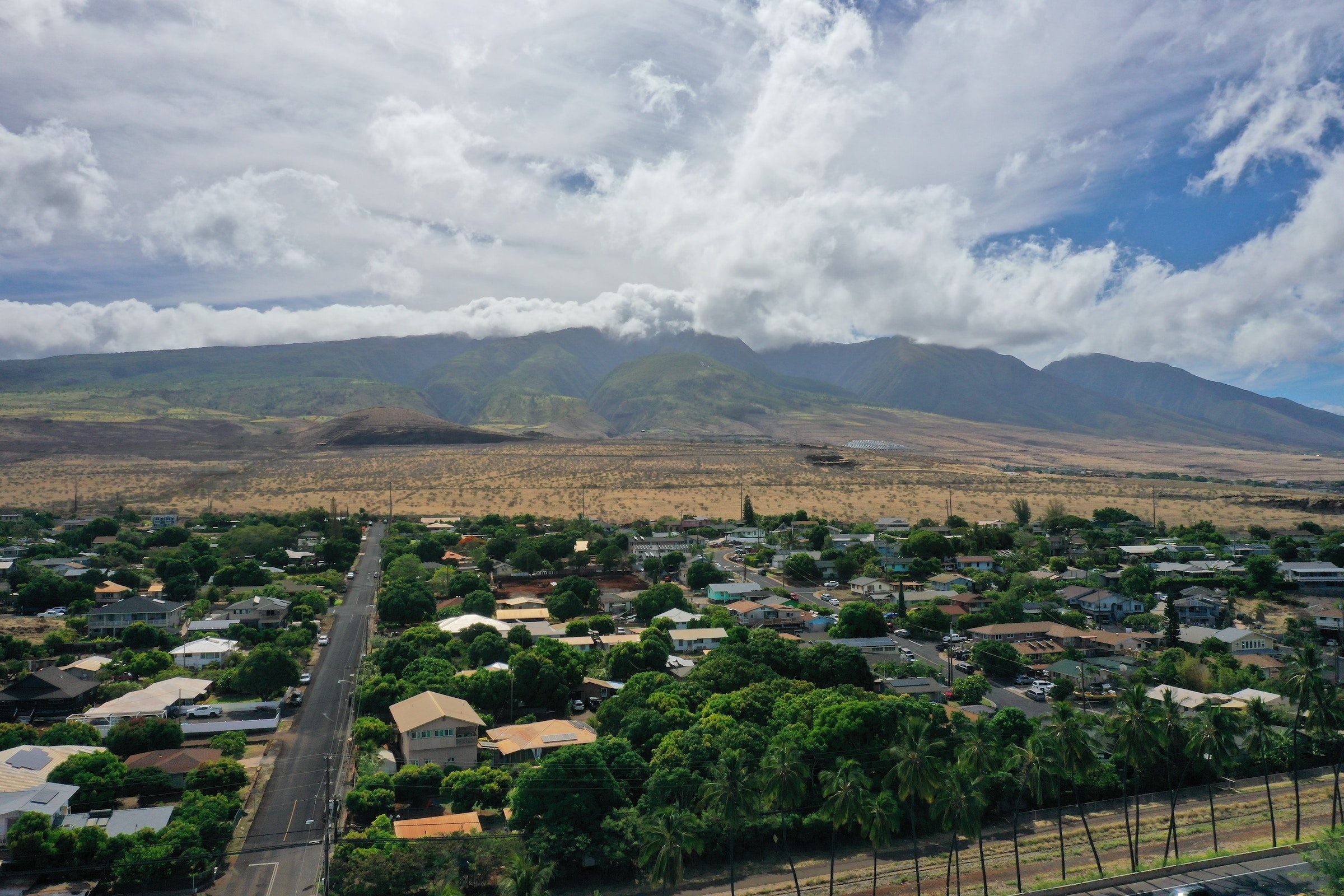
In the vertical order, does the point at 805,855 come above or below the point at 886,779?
below

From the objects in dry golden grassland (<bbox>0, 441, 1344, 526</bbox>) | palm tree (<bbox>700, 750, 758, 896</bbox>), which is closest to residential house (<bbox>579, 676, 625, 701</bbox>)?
palm tree (<bbox>700, 750, 758, 896</bbox>)

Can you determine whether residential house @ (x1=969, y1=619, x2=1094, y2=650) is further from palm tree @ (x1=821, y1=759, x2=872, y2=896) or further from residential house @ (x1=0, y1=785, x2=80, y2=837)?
residential house @ (x1=0, y1=785, x2=80, y2=837)

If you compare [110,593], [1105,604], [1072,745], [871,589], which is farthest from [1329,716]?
[110,593]

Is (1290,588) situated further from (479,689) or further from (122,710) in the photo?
(122,710)

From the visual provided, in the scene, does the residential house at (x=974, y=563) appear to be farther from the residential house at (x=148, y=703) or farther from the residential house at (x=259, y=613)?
the residential house at (x=148, y=703)

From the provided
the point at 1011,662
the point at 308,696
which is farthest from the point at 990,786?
the point at 308,696

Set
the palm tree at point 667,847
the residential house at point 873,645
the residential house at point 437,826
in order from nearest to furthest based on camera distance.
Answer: the palm tree at point 667,847 → the residential house at point 437,826 → the residential house at point 873,645

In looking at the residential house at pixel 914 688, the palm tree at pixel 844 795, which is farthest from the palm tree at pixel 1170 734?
the residential house at pixel 914 688
